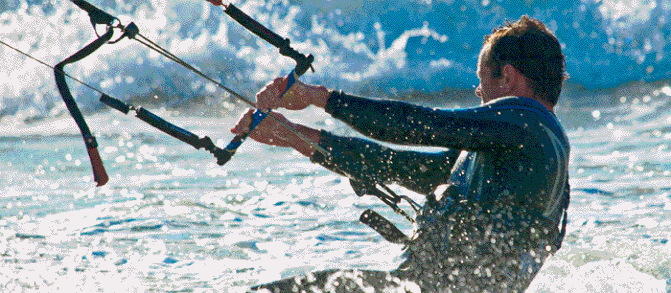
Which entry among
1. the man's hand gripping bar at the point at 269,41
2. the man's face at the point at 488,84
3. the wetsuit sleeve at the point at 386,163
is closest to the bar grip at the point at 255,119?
the man's hand gripping bar at the point at 269,41

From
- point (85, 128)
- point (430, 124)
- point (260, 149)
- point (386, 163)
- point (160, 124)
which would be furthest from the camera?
point (260, 149)

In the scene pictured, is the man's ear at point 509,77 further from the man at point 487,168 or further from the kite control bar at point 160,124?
the kite control bar at point 160,124

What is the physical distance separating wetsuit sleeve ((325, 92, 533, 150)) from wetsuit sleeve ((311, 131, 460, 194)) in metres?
0.57

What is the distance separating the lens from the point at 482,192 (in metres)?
3.23

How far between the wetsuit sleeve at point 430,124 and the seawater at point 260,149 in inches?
27.4

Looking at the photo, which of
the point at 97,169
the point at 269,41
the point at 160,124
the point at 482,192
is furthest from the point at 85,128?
the point at 482,192

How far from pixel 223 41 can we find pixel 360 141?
39.1 feet

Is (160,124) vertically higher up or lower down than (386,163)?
higher up

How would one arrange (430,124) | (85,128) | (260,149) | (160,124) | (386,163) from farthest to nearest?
(260,149)
(386,163)
(85,128)
(160,124)
(430,124)

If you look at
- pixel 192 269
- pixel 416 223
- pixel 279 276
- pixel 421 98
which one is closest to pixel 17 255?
pixel 192 269

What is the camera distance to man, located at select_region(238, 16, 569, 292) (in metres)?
3.11

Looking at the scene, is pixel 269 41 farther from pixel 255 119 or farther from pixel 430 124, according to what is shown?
pixel 430 124

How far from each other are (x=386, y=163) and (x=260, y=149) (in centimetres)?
543

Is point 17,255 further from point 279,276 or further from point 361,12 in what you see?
point 361,12
